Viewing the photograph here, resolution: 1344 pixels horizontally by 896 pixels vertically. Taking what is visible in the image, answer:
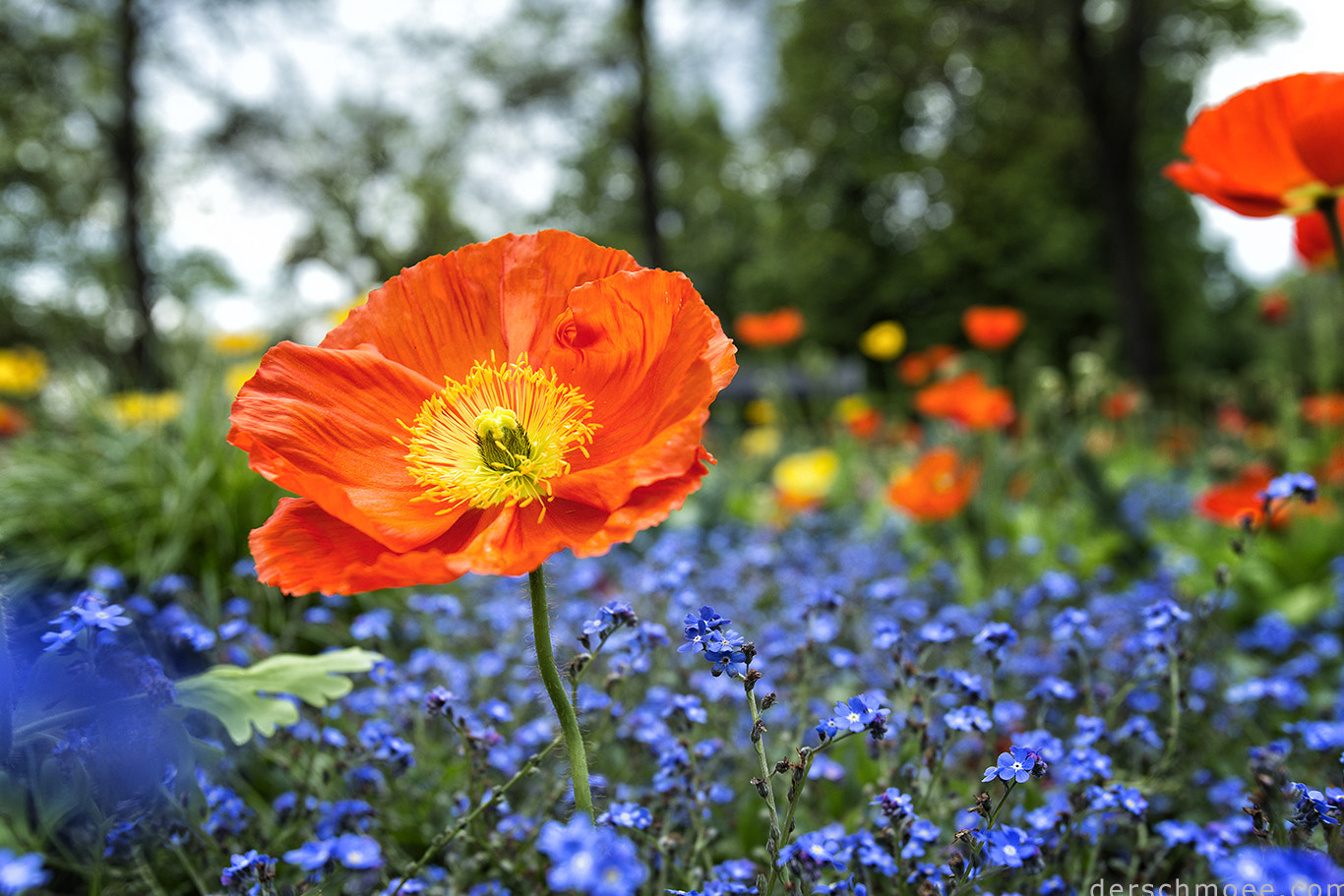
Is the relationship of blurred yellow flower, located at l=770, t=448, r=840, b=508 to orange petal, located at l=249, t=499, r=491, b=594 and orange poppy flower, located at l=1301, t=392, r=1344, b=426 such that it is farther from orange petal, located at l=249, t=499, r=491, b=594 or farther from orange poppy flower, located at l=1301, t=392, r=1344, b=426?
orange petal, located at l=249, t=499, r=491, b=594

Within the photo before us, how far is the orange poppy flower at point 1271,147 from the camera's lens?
1.37 metres

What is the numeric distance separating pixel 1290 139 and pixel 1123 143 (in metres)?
10.5

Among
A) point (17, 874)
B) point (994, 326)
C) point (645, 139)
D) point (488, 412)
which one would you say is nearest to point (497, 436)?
point (488, 412)

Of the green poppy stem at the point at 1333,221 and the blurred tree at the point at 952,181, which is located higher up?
the blurred tree at the point at 952,181

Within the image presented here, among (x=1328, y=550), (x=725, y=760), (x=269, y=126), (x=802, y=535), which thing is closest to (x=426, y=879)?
(x=725, y=760)

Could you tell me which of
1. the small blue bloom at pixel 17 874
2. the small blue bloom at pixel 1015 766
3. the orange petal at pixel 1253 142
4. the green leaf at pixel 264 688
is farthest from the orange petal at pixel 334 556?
the orange petal at pixel 1253 142

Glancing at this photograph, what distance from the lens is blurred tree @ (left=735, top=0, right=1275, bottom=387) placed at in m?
14.8

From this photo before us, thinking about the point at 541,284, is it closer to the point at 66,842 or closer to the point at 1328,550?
the point at 66,842

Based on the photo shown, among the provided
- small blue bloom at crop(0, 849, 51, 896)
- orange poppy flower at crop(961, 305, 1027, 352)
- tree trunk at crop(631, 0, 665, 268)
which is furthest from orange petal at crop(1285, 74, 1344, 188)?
tree trunk at crop(631, 0, 665, 268)

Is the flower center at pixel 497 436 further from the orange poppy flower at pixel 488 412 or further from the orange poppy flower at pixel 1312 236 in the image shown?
the orange poppy flower at pixel 1312 236

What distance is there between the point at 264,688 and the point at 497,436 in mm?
639

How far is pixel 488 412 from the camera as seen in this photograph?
3.38ft

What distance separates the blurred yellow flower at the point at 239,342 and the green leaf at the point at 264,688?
11.9ft

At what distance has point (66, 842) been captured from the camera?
170 centimetres
